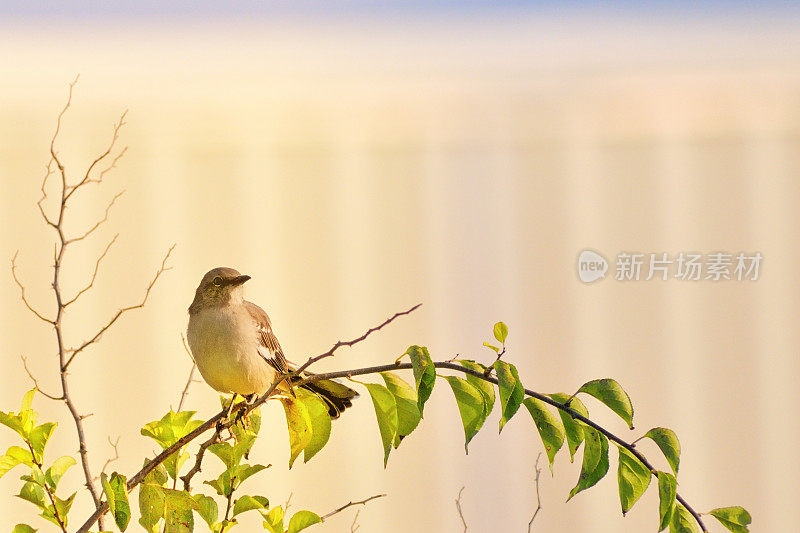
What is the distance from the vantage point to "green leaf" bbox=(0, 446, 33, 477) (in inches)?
52.2

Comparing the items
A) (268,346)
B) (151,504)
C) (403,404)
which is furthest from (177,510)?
(268,346)

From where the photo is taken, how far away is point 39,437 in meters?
1.37

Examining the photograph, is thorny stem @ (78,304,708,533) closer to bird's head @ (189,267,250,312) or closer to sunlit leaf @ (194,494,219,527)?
sunlit leaf @ (194,494,219,527)

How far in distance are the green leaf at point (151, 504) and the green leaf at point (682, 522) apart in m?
0.74

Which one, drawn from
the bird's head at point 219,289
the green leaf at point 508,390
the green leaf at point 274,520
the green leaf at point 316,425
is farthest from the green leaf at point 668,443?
the bird's head at point 219,289

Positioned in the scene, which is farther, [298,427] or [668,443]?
[298,427]

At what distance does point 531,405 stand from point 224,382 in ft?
3.37

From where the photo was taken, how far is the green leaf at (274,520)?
1.33 metres

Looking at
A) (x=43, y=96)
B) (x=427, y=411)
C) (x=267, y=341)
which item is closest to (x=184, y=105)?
(x=43, y=96)

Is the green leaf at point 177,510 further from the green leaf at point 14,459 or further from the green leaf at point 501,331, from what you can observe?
the green leaf at point 501,331

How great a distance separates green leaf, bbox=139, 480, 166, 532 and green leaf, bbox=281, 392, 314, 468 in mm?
202

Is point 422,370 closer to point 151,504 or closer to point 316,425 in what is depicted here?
point 316,425

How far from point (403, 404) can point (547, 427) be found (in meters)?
0.21

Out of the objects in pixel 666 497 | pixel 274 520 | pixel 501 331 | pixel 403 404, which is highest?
pixel 501 331
